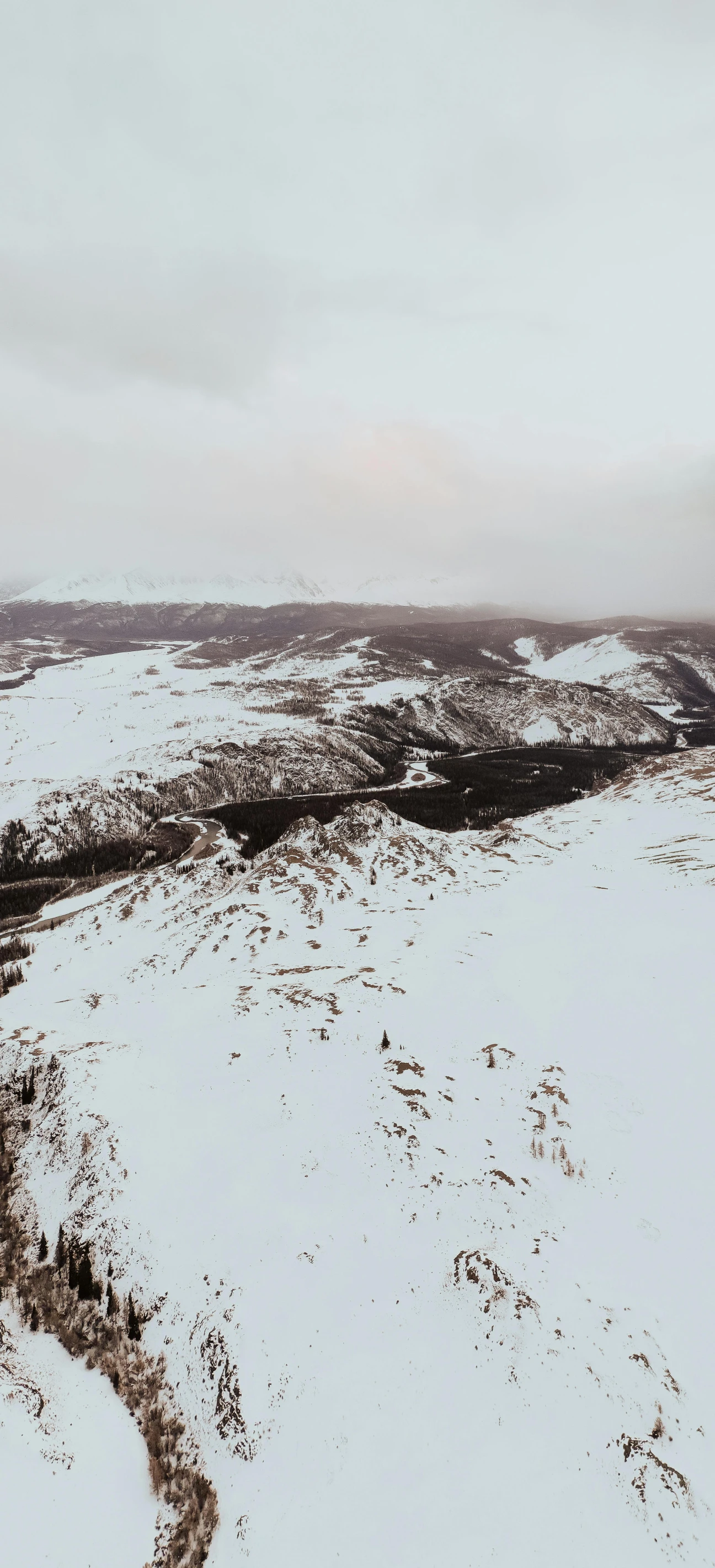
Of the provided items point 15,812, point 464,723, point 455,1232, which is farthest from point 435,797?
point 455,1232

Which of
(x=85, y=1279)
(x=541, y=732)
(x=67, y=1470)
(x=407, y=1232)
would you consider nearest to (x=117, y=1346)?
(x=85, y=1279)

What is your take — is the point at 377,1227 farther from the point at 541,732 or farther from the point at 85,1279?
the point at 541,732

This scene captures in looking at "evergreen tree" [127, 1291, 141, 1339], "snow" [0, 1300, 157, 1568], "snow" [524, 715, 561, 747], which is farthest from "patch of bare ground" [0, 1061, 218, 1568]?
"snow" [524, 715, 561, 747]

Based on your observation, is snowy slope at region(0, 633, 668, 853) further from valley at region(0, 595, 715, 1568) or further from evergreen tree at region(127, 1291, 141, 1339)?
evergreen tree at region(127, 1291, 141, 1339)

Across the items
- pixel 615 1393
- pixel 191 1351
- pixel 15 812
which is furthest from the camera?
pixel 15 812

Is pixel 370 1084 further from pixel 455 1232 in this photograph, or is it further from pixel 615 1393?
pixel 615 1393
